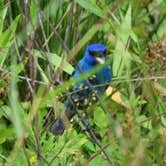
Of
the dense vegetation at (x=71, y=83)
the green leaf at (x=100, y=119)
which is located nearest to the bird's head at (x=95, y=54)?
the dense vegetation at (x=71, y=83)

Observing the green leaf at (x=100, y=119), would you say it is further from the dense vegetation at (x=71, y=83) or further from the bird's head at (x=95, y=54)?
the bird's head at (x=95, y=54)

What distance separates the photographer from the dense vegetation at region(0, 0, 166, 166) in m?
1.09

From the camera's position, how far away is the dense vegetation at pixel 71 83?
109cm

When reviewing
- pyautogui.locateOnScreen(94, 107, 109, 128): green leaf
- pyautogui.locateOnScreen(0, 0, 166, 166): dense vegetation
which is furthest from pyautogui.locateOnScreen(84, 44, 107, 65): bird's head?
pyautogui.locateOnScreen(94, 107, 109, 128): green leaf

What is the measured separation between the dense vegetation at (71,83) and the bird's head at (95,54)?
2.8 inches

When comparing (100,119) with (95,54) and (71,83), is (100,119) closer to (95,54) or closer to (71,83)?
(95,54)

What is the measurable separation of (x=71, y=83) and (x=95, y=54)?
1.95 m

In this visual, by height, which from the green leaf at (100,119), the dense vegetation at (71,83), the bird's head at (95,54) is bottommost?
the bird's head at (95,54)

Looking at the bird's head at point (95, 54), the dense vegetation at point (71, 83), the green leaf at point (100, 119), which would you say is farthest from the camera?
the bird's head at point (95, 54)

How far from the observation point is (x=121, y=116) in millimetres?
2256

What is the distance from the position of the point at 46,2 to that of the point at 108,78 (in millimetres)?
459

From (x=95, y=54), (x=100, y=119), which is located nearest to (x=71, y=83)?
(x=100, y=119)

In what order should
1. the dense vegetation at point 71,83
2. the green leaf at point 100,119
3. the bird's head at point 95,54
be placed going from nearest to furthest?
the dense vegetation at point 71,83 < the green leaf at point 100,119 < the bird's head at point 95,54

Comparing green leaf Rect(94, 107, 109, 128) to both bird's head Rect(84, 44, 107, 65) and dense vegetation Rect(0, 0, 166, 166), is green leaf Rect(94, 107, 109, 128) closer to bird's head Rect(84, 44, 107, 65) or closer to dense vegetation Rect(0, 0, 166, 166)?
dense vegetation Rect(0, 0, 166, 166)
